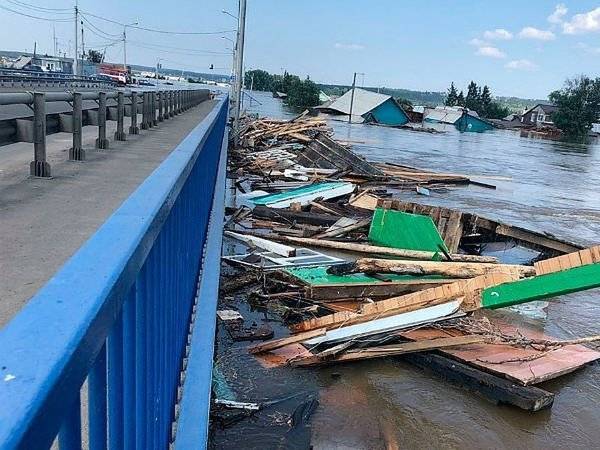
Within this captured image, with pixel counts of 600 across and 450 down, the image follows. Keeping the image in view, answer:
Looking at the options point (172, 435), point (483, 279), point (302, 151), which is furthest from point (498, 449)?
point (302, 151)

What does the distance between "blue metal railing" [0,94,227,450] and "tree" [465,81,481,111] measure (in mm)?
111752

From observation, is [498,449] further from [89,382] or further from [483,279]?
[89,382]

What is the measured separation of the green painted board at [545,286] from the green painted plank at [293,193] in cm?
847

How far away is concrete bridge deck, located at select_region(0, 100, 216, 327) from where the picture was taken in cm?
403

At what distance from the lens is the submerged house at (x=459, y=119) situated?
75188mm

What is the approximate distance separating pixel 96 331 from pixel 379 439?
4.40 m

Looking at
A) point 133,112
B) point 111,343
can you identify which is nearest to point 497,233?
point 133,112

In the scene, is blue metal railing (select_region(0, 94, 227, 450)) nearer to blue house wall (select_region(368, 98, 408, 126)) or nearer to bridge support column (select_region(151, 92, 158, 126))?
bridge support column (select_region(151, 92, 158, 126))

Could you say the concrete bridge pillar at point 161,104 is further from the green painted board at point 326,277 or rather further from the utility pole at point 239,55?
the green painted board at point 326,277

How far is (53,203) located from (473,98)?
4361 inches

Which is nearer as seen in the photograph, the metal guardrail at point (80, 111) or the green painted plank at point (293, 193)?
the metal guardrail at point (80, 111)

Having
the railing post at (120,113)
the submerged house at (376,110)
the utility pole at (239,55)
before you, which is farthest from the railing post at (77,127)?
the submerged house at (376,110)

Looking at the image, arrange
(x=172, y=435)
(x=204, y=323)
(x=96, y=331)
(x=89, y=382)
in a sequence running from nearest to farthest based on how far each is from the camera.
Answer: (x=96, y=331)
(x=89, y=382)
(x=172, y=435)
(x=204, y=323)

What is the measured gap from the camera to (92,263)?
1241mm
